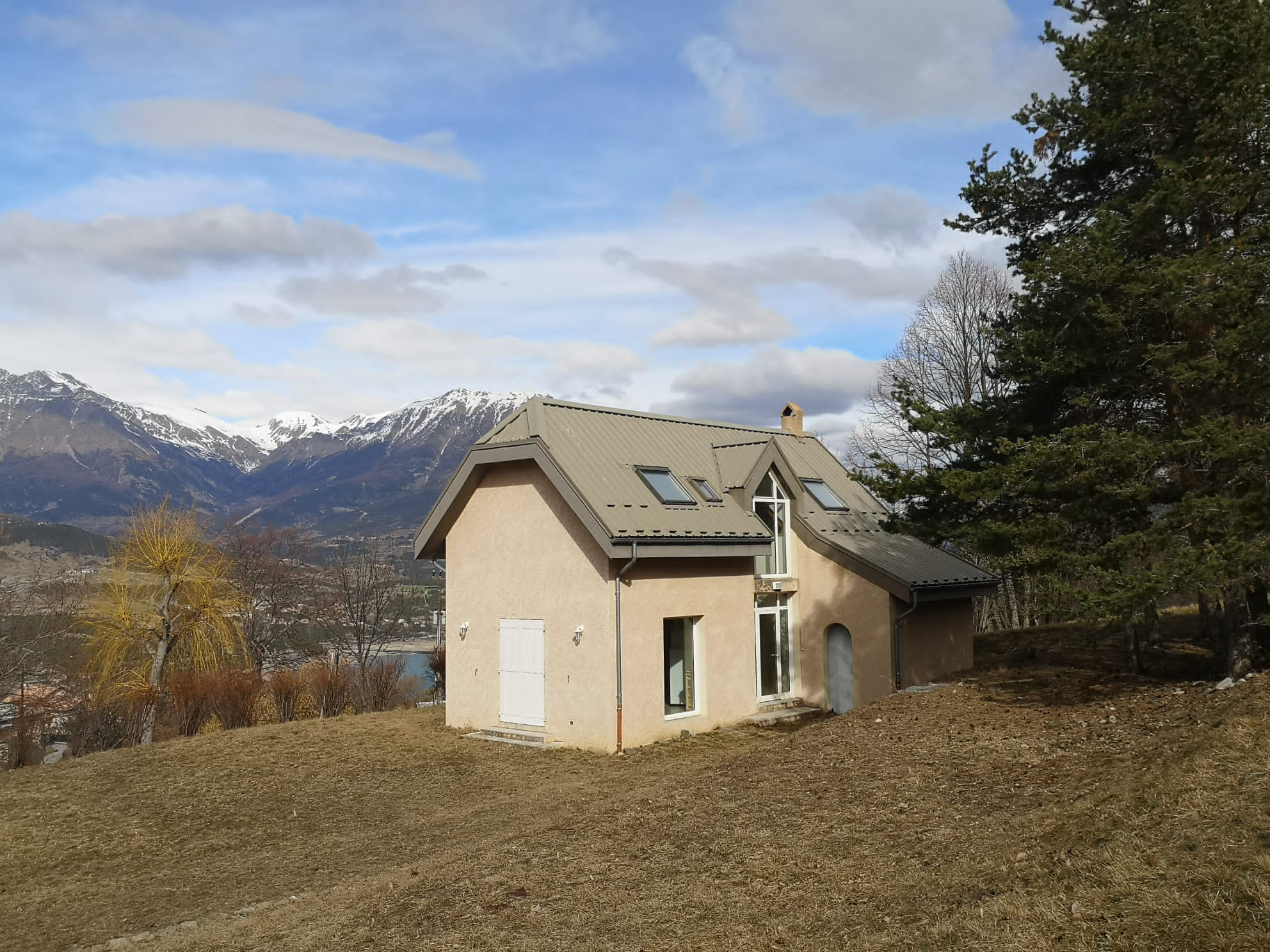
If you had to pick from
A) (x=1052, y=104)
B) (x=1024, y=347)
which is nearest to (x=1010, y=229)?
(x=1052, y=104)

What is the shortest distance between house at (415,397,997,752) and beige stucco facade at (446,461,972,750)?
0.04m

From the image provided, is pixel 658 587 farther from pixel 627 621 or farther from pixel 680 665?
pixel 680 665

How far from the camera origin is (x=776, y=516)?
895 inches

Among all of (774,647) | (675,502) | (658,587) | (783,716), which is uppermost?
(675,502)

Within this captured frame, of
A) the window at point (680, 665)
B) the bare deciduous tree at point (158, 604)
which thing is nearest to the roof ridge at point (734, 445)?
the window at point (680, 665)

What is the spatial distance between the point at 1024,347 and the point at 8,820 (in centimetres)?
1738

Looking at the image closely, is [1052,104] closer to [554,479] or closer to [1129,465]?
[1129,465]

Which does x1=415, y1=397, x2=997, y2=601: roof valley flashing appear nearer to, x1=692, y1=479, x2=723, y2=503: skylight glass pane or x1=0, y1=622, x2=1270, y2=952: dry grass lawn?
x1=692, y1=479, x2=723, y2=503: skylight glass pane

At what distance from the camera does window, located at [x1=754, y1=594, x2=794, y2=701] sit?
2200cm

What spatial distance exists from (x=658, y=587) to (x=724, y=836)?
29.6 ft

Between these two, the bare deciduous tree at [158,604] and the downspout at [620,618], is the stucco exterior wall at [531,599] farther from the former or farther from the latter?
the bare deciduous tree at [158,604]

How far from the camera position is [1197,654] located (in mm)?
19031

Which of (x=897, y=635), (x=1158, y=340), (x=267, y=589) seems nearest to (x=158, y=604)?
(x=267, y=589)

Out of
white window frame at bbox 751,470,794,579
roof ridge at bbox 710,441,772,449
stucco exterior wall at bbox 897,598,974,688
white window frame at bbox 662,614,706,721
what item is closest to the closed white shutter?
white window frame at bbox 662,614,706,721
